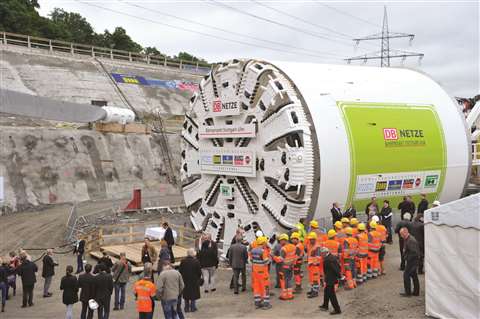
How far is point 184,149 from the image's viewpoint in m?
18.1

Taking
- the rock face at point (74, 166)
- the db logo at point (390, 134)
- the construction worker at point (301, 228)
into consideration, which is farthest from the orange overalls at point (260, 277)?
the rock face at point (74, 166)

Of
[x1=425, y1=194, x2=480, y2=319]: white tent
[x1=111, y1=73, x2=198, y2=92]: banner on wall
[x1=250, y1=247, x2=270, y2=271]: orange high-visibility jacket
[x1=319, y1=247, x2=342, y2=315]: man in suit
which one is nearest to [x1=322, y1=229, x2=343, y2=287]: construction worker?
[x1=319, y1=247, x2=342, y2=315]: man in suit

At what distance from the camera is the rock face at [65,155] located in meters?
25.4

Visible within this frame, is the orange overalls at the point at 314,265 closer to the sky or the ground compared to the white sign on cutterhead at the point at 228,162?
closer to the ground

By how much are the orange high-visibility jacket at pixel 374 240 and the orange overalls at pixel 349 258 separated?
523 mm

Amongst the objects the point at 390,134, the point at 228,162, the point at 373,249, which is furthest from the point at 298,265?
the point at 390,134

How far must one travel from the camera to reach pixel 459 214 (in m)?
8.34

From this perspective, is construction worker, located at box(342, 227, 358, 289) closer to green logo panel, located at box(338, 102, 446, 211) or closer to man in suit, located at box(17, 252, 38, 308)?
green logo panel, located at box(338, 102, 446, 211)

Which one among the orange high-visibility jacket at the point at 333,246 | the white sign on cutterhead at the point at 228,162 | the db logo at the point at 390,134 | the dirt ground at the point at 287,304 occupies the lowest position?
the dirt ground at the point at 287,304

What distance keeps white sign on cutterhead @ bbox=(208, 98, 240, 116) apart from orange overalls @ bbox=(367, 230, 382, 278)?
5.85 m

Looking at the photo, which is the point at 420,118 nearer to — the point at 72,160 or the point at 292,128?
the point at 292,128

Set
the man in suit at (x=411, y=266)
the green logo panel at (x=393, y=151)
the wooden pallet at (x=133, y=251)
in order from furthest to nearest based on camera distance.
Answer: the wooden pallet at (x=133, y=251) < the green logo panel at (x=393, y=151) < the man in suit at (x=411, y=266)

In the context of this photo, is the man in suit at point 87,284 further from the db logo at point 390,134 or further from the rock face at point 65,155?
the rock face at point 65,155

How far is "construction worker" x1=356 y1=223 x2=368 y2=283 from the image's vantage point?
10820mm
